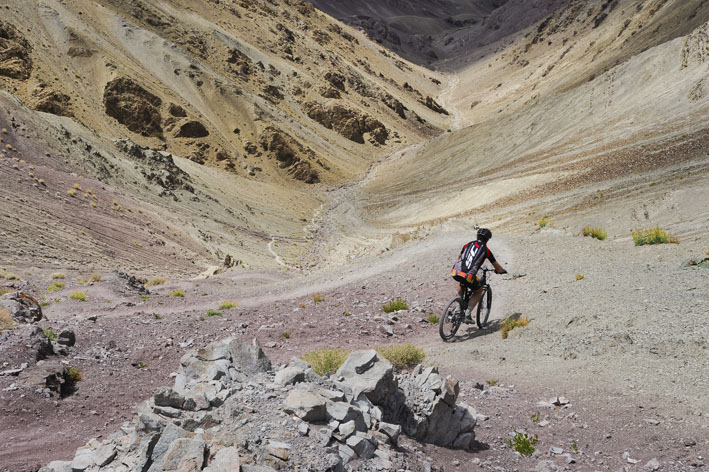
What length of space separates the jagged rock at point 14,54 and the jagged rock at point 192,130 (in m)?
14.2

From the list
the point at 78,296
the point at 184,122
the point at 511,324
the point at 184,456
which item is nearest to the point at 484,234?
the point at 511,324

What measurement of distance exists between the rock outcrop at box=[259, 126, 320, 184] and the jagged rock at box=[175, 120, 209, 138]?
6879 millimetres

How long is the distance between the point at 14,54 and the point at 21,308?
46.4 meters

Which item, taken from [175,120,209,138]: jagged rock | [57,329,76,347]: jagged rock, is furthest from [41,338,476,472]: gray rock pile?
[175,120,209,138]: jagged rock

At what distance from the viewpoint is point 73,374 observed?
324 inches

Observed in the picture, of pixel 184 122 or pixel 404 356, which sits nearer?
pixel 404 356

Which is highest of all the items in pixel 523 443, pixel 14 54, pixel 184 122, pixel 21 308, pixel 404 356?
pixel 14 54

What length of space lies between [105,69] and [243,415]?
5636 cm

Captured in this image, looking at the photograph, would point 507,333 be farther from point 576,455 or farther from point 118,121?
point 118,121

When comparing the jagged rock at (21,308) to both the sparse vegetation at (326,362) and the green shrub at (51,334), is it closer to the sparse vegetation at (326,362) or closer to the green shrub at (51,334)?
the green shrub at (51,334)

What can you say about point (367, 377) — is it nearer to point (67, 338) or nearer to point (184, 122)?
point (67, 338)

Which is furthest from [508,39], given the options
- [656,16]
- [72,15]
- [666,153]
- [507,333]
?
[507,333]

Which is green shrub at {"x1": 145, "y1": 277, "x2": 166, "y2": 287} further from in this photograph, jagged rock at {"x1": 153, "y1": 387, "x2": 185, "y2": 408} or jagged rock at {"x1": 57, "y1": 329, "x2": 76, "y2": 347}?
jagged rock at {"x1": 153, "y1": 387, "x2": 185, "y2": 408}

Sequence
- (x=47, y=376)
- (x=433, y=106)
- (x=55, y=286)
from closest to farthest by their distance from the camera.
→ (x=47, y=376)
(x=55, y=286)
(x=433, y=106)
